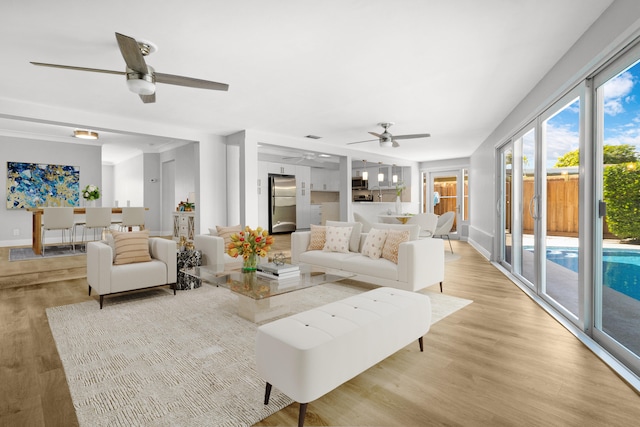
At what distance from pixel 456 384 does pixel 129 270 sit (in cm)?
327

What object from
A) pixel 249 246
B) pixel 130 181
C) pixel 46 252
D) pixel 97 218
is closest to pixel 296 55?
pixel 249 246

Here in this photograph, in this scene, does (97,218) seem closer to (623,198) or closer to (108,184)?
(108,184)

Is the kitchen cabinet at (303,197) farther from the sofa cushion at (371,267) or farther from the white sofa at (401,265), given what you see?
the sofa cushion at (371,267)

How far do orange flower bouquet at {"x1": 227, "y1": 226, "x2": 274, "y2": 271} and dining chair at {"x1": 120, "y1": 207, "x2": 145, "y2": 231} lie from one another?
5052 mm

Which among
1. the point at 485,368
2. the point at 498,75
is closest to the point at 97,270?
the point at 485,368

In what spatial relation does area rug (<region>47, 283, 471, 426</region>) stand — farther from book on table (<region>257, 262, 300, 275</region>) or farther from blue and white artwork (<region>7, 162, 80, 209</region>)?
blue and white artwork (<region>7, 162, 80, 209</region>)

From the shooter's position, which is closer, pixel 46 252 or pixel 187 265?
pixel 187 265

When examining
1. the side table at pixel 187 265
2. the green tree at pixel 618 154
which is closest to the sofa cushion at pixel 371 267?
the side table at pixel 187 265

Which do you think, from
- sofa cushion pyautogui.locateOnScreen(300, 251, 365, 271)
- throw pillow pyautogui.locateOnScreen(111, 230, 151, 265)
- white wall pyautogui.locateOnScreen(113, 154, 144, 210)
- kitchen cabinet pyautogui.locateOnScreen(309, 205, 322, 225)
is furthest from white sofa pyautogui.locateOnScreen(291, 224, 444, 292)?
white wall pyautogui.locateOnScreen(113, 154, 144, 210)

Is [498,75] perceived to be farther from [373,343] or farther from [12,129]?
[12,129]

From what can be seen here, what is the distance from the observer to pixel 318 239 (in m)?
4.76

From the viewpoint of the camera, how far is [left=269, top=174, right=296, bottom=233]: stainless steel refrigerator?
10203 millimetres

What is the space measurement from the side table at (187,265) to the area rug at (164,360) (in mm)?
406

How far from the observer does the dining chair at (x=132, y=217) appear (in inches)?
287
